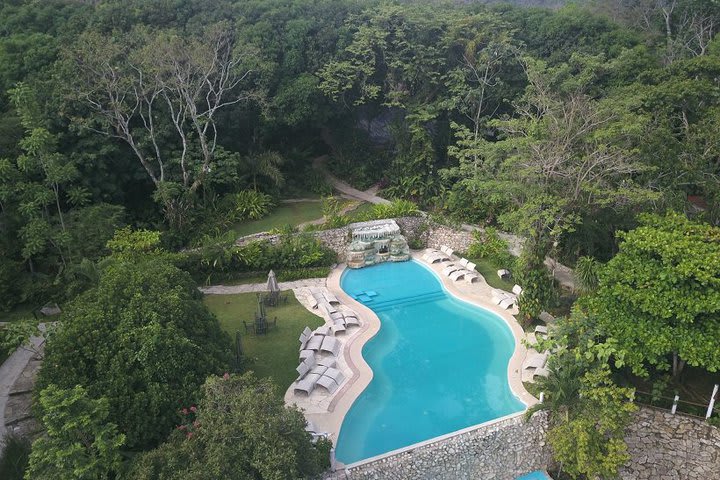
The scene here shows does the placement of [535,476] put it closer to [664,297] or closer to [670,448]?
[670,448]

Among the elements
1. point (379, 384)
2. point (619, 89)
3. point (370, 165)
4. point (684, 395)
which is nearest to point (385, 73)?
point (370, 165)

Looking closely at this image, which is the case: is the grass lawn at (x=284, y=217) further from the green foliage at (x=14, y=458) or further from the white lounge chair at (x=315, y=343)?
the green foliage at (x=14, y=458)

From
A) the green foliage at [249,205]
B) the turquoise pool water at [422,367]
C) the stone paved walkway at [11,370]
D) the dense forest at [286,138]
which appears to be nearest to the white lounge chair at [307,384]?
the turquoise pool water at [422,367]

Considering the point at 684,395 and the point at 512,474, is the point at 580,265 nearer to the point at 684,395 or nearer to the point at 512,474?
the point at 684,395

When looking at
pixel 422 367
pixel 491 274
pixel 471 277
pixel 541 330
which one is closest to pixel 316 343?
pixel 422 367

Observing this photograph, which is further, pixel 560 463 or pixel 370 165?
pixel 370 165

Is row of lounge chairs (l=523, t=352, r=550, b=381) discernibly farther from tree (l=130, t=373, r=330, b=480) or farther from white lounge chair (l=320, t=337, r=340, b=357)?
tree (l=130, t=373, r=330, b=480)

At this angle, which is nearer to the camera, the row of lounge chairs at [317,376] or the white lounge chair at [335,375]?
the row of lounge chairs at [317,376]

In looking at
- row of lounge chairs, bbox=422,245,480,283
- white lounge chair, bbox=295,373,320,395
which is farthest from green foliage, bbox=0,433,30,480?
row of lounge chairs, bbox=422,245,480,283
